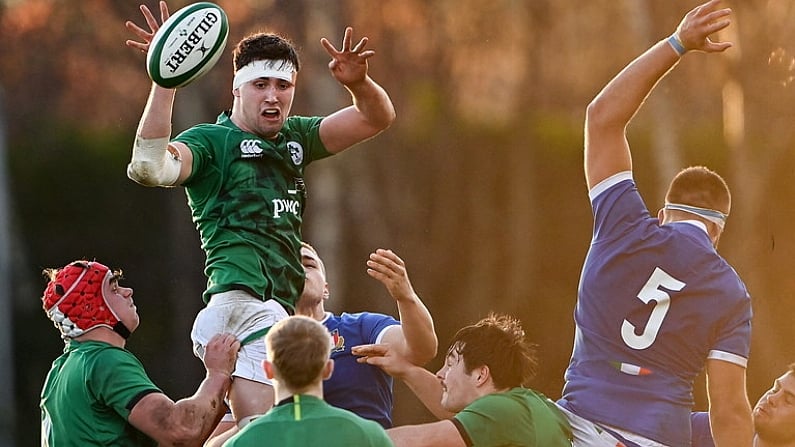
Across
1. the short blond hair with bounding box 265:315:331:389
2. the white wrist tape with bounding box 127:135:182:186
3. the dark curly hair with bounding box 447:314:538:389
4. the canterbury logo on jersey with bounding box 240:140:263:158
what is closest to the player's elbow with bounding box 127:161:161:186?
the white wrist tape with bounding box 127:135:182:186

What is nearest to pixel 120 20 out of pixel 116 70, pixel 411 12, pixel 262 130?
pixel 116 70

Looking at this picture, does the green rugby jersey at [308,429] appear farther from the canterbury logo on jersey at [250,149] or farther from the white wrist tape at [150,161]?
the canterbury logo on jersey at [250,149]

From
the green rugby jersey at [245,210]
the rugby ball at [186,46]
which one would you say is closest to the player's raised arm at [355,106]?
the green rugby jersey at [245,210]

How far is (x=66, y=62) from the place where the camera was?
20.1 meters

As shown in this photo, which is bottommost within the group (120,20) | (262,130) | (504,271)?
(504,271)

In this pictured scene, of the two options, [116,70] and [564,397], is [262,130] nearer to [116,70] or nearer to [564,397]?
[564,397]

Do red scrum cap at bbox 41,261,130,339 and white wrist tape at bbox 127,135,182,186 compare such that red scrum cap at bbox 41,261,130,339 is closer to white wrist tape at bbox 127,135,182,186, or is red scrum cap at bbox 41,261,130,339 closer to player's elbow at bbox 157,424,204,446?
player's elbow at bbox 157,424,204,446

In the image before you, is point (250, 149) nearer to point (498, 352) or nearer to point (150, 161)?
point (150, 161)

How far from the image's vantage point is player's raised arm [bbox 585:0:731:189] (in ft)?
18.5

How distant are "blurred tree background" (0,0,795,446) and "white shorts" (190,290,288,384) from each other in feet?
38.3

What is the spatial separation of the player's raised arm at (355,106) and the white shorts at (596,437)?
1566 millimetres

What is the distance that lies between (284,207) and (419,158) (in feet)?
47.7

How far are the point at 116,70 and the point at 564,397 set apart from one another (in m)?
14.9

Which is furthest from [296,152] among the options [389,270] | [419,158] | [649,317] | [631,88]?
[419,158]
